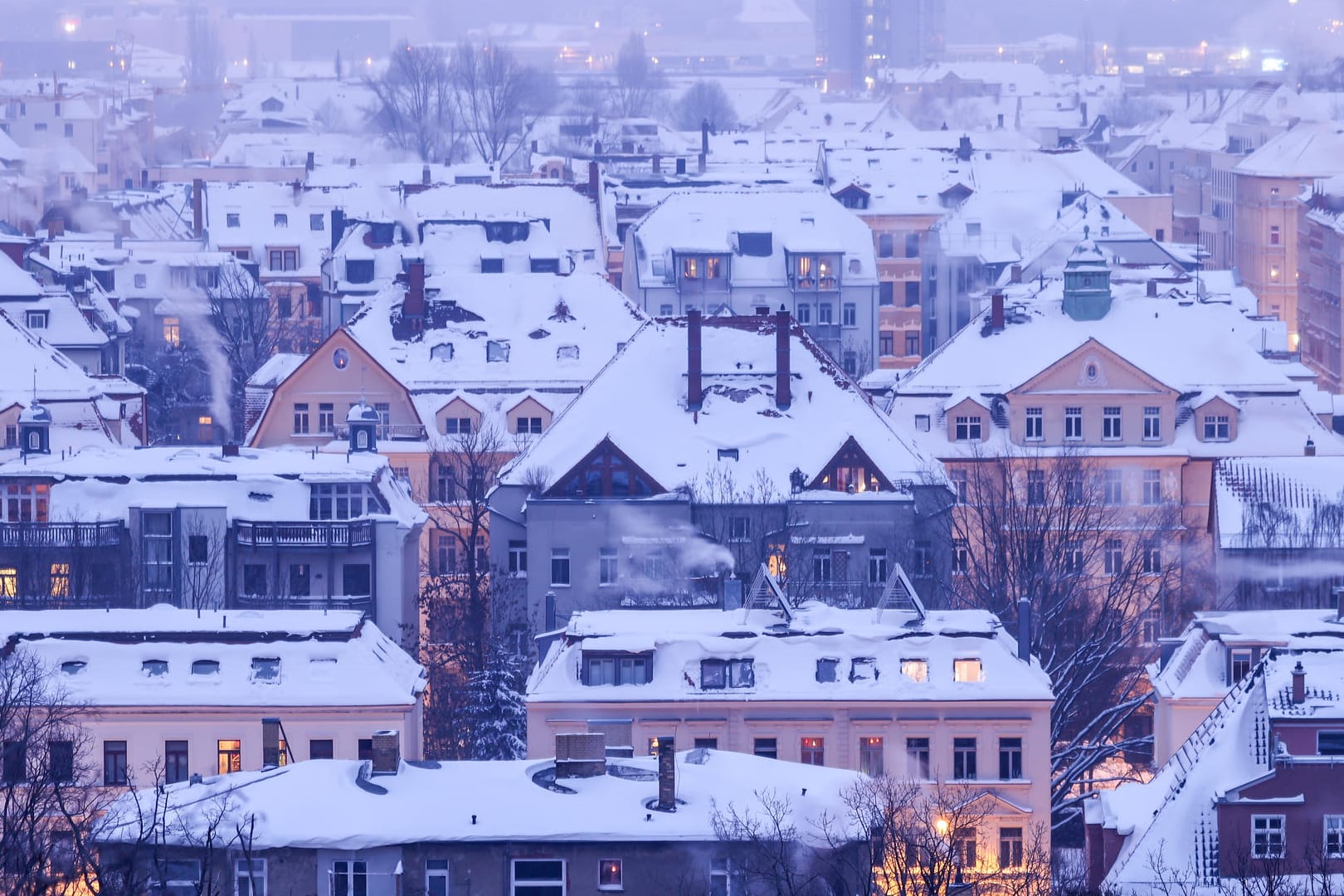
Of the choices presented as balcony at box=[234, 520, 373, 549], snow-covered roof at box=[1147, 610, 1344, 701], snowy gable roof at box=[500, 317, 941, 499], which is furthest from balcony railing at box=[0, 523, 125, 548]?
snow-covered roof at box=[1147, 610, 1344, 701]

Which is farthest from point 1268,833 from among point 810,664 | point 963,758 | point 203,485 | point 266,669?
point 203,485

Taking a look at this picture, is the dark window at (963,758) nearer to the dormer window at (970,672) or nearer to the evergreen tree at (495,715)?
the dormer window at (970,672)

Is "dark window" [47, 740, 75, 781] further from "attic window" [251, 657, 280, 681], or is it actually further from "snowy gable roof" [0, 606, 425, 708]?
"attic window" [251, 657, 280, 681]

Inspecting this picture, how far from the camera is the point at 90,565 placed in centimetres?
5675

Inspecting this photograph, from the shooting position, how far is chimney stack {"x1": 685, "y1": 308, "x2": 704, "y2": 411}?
195 ft

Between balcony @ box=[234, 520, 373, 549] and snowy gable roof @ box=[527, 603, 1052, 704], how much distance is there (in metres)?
9.51

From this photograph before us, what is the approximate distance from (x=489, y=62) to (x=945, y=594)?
128 metres

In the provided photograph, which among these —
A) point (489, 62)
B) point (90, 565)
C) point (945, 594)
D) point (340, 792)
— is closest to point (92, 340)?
point (90, 565)

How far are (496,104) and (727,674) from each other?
412 ft

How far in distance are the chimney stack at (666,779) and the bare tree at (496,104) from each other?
367ft

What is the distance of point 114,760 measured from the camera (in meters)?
47.1

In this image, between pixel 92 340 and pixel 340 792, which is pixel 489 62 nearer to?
pixel 92 340

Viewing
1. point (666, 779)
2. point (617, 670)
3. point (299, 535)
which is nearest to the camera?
point (666, 779)

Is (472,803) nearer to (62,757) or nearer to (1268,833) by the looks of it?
(62,757)
